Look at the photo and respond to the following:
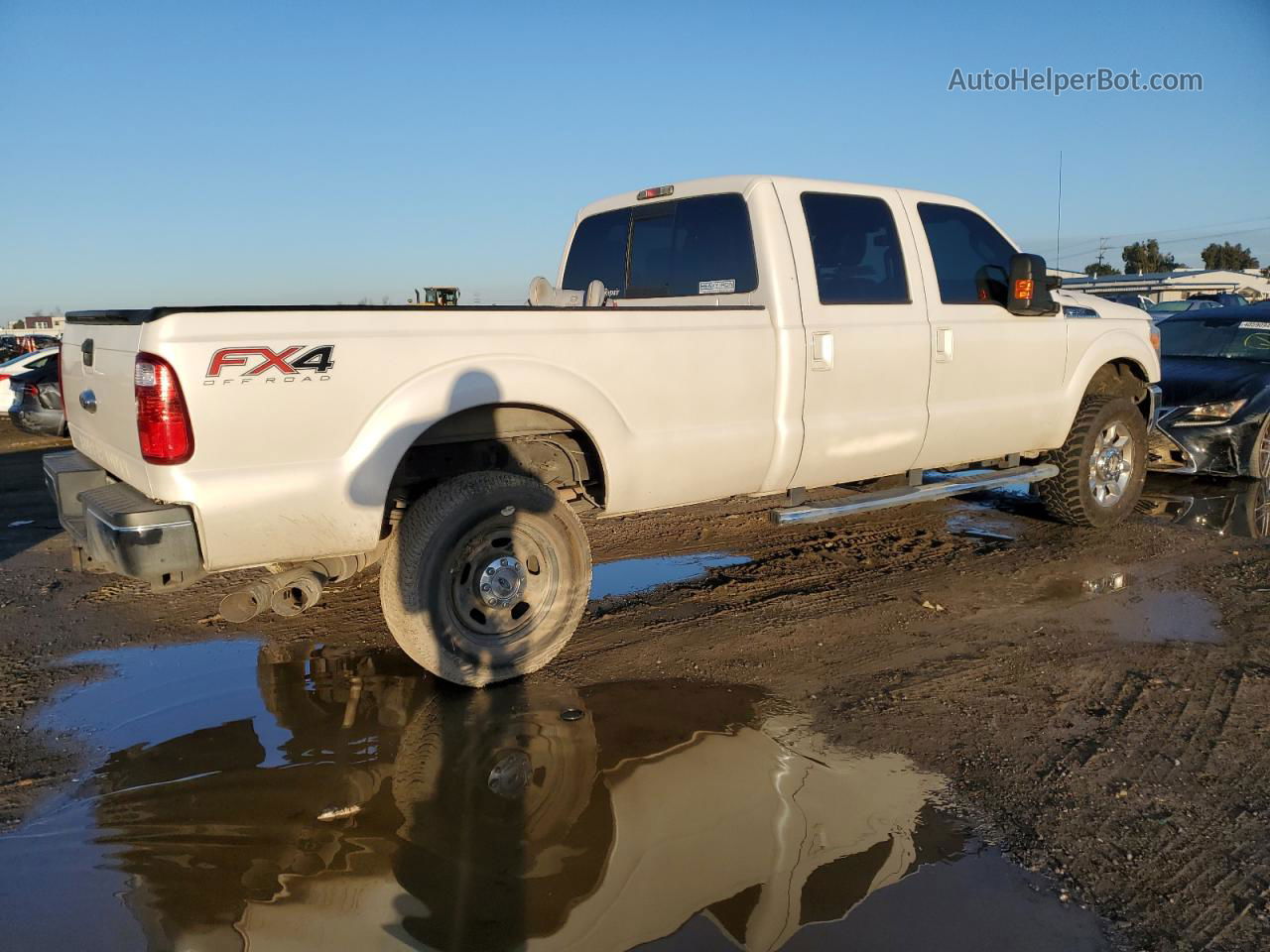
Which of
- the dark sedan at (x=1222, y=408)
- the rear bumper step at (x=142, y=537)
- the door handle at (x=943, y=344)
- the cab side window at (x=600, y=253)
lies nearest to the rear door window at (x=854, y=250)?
the door handle at (x=943, y=344)

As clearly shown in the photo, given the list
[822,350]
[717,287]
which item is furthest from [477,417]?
[822,350]

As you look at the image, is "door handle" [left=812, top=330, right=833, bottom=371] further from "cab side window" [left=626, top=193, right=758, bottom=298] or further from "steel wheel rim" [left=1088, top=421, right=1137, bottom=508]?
"steel wheel rim" [left=1088, top=421, right=1137, bottom=508]

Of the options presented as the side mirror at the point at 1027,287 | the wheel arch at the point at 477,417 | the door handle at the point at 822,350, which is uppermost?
the side mirror at the point at 1027,287

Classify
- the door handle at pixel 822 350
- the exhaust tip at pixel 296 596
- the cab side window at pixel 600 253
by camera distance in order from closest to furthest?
the exhaust tip at pixel 296 596
the door handle at pixel 822 350
the cab side window at pixel 600 253

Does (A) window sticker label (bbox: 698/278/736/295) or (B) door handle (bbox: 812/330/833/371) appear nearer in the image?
(B) door handle (bbox: 812/330/833/371)

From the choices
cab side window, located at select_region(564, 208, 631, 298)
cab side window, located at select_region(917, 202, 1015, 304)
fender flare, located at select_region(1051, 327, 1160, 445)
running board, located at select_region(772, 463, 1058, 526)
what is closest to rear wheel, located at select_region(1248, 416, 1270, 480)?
fender flare, located at select_region(1051, 327, 1160, 445)

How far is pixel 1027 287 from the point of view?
20.0 feet

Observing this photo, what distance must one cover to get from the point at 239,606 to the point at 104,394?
1084mm

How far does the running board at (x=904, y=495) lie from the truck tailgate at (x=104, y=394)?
3.12 meters

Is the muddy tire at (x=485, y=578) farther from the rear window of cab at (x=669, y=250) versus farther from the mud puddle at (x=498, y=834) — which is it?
the rear window of cab at (x=669, y=250)

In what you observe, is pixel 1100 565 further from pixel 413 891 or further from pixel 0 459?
pixel 0 459

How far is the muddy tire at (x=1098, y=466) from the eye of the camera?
684 centimetres

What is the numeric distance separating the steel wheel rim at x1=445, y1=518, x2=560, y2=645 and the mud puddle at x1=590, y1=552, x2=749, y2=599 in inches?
51.6

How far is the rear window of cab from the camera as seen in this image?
5.27m
